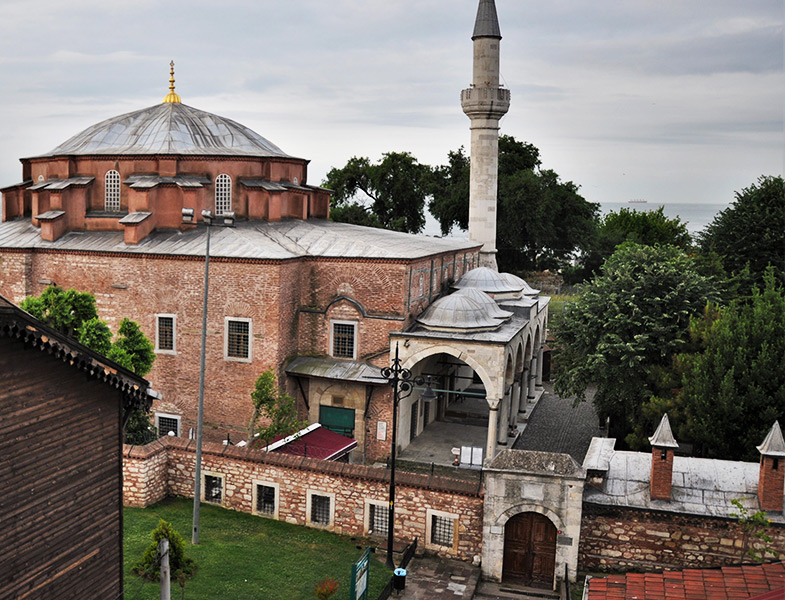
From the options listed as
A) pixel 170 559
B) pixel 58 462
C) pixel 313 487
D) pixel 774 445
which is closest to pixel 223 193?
pixel 313 487

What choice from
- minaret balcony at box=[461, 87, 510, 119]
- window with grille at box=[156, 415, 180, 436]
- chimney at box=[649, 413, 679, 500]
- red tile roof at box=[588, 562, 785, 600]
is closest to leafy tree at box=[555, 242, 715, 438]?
chimney at box=[649, 413, 679, 500]

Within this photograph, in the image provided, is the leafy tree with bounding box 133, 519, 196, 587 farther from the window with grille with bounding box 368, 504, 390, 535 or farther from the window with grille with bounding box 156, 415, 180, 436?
the window with grille with bounding box 156, 415, 180, 436

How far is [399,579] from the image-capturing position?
45.8ft

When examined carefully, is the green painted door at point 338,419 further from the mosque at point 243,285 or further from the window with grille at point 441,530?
the window with grille at point 441,530

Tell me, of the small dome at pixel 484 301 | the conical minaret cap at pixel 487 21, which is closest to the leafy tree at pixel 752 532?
the small dome at pixel 484 301

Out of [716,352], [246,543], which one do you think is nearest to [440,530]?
[246,543]

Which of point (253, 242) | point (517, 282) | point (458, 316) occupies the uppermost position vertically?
point (253, 242)

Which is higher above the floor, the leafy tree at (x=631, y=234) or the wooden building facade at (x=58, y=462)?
the leafy tree at (x=631, y=234)

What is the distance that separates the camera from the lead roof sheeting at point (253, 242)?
22641 millimetres

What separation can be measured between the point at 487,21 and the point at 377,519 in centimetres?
2315

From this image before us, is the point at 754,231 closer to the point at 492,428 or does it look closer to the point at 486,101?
the point at 486,101

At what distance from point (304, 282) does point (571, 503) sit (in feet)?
38.3

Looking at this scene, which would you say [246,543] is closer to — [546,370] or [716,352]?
[716,352]

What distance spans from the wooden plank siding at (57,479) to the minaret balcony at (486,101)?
24297 mm
